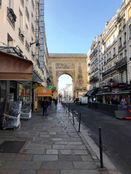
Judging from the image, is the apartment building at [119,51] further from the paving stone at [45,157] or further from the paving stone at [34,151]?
the paving stone at [45,157]

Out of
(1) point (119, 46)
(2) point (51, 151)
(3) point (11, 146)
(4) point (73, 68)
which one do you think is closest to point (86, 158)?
(2) point (51, 151)

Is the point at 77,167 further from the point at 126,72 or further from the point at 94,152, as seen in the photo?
the point at 126,72

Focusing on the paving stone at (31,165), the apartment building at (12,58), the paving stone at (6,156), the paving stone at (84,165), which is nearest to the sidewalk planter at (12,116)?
the apartment building at (12,58)

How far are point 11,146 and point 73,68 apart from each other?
95.3m

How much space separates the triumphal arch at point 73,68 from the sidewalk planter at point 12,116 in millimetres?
87708

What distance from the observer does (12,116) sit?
44.5 feet

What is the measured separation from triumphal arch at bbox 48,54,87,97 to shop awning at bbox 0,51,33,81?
93481mm

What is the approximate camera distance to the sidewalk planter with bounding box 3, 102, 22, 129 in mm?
13406

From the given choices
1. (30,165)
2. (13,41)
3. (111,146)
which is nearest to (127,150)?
(111,146)

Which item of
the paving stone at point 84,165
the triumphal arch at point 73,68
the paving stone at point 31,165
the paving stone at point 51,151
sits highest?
the triumphal arch at point 73,68

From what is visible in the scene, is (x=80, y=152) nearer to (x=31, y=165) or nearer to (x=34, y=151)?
(x=34, y=151)

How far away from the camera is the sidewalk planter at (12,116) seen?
44.0 ft

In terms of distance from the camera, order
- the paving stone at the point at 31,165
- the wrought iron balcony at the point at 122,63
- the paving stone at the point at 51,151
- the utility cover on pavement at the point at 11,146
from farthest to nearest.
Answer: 1. the wrought iron balcony at the point at 122,63
2. the utility cover on pavement at the point at 11,146
3. the paving stone at the point at 51,151
4. the paving stone at the point at 31,165

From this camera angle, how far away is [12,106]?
45.1ft
